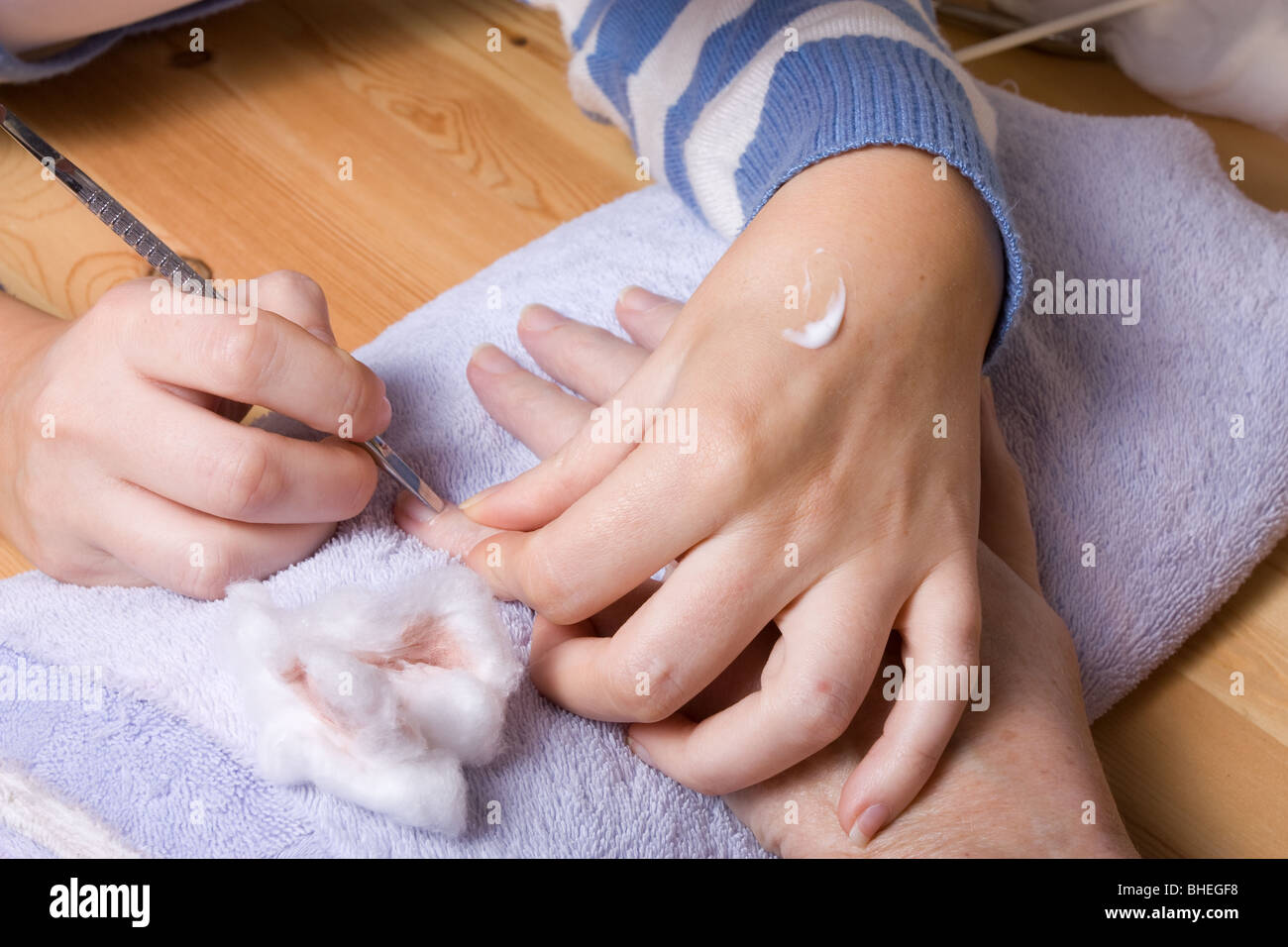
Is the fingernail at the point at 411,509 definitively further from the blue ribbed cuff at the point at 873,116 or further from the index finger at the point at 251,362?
the blue ribbed cuff at the point at 873,116

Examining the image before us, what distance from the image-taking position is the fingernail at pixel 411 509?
57 cm

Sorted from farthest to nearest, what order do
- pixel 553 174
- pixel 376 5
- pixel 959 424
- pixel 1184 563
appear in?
pixel 376 5, pixel 553 174, pixel 1184 563, pixel 959 424

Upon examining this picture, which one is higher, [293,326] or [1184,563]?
[293,326]

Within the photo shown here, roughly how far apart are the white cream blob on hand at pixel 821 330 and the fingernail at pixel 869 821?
0.22 m

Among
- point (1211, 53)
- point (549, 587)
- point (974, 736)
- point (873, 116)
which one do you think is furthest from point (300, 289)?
point (1211, 53)

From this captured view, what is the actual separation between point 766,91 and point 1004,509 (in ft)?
1.03

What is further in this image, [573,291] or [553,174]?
[553,174]

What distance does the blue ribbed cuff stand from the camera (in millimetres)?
583

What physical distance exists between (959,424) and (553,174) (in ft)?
1.58

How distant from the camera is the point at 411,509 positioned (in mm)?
578

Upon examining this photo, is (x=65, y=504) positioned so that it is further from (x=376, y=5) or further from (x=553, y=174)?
(x=376, y=5)

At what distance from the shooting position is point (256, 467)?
1.64 feet

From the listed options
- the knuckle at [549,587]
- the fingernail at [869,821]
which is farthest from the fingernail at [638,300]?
the fingernail at [869,821]
